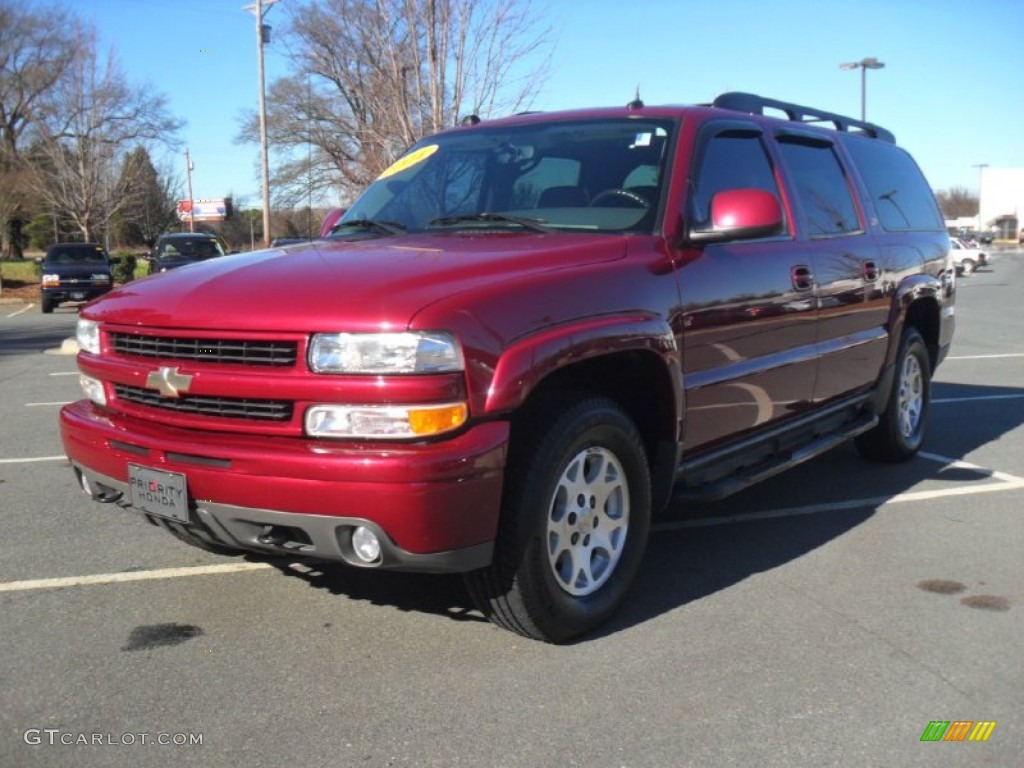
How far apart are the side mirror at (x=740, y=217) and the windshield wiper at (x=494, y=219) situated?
0.63m

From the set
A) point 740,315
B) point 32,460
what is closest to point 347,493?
Result: point 740,315

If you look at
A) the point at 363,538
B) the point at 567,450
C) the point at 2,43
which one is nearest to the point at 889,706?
the point at 567,450

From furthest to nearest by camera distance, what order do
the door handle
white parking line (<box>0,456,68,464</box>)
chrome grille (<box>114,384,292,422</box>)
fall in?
white parking line (<box>0,456,68,464</box>), the door handle, chrome grille (<box>114,384,292,422</box>)

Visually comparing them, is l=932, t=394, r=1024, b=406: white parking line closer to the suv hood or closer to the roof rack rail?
the roof rack rail

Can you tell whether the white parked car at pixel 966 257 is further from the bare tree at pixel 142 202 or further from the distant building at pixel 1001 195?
the distant building at pixel 1001 195

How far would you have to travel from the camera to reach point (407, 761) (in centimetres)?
272

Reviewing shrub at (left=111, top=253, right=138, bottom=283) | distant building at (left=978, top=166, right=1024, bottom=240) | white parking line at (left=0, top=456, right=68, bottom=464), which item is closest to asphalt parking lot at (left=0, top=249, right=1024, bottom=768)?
white parking line at (left=0, top=456, right=68, bottom=464)

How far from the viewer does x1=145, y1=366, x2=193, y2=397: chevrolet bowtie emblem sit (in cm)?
321

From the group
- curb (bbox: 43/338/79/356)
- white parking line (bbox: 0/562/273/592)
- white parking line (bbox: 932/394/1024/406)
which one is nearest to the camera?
white parking line (bbox: 0/562/273/592)

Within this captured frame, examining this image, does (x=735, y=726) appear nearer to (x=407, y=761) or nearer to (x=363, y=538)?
(x=407, y=761)

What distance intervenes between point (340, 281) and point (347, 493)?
29.1 inches

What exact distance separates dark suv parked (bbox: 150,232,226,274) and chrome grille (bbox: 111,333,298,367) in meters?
18.5

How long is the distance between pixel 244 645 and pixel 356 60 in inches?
624

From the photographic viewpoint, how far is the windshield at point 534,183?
13.2ft
